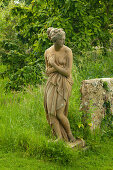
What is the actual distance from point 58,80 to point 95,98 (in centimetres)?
145

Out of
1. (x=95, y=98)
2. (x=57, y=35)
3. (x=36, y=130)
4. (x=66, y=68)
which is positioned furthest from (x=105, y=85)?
(x=57, y=35)

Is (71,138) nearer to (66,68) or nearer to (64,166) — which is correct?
(64,166)

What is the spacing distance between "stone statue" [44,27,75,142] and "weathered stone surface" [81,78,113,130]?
0.96 meters

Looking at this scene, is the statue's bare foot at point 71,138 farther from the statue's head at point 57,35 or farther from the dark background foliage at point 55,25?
the dark background foliage at point 55,25

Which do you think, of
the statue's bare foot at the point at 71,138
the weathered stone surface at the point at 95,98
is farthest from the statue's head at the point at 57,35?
the statue's bare foot at the point at 71,138

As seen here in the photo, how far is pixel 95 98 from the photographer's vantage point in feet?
20.0

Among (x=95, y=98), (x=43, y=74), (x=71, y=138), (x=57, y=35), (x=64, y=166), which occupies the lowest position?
(x=64, y=166)

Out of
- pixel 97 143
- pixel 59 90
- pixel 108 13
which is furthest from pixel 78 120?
pixel 108 13

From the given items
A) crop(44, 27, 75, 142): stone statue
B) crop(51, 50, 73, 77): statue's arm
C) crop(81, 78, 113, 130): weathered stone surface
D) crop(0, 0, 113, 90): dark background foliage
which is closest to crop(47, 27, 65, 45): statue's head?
crop(44, 27, 75, 142): stone statue

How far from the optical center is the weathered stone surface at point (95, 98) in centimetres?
594

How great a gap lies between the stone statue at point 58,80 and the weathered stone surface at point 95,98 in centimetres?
96

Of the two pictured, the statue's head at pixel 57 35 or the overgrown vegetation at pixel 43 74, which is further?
the overgrown vegetation at pixel 43 74

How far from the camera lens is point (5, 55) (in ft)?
33.3

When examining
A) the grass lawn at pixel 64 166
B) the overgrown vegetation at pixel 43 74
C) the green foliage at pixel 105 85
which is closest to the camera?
the grass lawn at pixel 64 166
